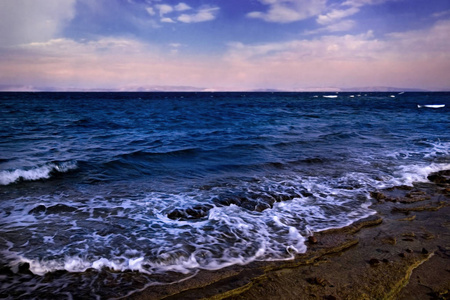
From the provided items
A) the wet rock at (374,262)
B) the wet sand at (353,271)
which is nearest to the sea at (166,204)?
the wet sand at (353,271)

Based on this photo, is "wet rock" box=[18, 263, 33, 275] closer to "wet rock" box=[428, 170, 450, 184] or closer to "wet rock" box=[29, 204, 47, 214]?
"wet rock" box=[29, 204, 47, 214]

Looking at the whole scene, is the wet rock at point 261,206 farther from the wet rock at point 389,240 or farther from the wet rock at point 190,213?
the wet rock at point 389,240

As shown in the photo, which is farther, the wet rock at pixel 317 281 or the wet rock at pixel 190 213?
the wet rock at pixel 190 213

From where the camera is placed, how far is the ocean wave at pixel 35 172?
772 centimetres

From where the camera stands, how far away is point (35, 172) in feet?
27.0

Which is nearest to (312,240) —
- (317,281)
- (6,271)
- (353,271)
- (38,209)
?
(353,271)

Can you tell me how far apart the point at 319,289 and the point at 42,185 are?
23.5 feet

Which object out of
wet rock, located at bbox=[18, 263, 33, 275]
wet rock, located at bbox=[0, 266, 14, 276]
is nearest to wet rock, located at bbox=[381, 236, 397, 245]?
wet rock, located at bbox=[18, 263, 33, 275]

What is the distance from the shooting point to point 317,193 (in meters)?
6.96

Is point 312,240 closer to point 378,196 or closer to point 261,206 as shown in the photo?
point 261,206

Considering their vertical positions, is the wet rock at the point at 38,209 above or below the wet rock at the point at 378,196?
above

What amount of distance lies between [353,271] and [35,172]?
8.22 m

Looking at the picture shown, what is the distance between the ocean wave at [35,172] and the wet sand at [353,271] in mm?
6311

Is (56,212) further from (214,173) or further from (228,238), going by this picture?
(214,173)
